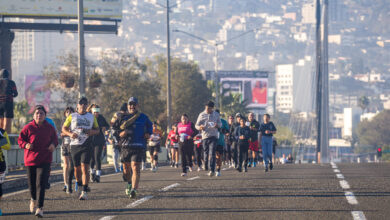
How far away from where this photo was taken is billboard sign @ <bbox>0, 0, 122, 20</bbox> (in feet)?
180

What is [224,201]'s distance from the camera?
45.0 ft

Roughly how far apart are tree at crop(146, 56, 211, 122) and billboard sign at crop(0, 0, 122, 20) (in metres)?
31.2

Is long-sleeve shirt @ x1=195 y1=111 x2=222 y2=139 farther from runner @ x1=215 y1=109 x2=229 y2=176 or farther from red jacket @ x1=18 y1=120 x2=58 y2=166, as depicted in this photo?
red jacket @ x1=18 y1=120 x2=58 y2=166

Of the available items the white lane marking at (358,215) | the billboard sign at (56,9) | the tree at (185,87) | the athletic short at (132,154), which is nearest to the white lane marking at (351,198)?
the white lane marking at (358,215)

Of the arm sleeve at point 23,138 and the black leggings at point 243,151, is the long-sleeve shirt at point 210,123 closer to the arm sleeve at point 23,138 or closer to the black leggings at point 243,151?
the black leggings at point 243,151

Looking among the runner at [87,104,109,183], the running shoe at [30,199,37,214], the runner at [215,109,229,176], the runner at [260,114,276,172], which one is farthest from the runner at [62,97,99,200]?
the runner at [260,114,276,172]

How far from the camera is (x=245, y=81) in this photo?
519 feet

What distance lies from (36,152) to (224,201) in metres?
3.34

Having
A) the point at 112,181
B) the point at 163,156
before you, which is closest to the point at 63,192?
the point at 112,181

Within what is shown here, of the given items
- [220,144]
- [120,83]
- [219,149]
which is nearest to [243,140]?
[220,144]

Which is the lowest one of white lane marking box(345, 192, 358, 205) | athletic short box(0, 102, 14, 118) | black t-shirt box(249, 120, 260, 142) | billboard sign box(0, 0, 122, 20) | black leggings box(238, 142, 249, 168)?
white lane marking box(345, 192, 358, 205)

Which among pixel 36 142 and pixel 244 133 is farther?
pixel 244 133

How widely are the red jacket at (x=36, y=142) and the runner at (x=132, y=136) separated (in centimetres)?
248

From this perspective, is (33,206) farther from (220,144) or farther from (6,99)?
(220,144)
